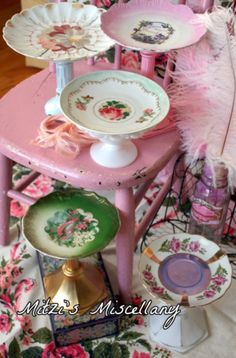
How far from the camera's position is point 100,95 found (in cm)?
90

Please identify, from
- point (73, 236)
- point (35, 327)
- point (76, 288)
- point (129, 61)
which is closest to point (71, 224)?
point (73, 236)

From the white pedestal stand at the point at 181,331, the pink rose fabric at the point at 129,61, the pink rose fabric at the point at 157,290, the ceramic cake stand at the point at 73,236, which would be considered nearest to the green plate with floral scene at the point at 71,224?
the ceramic cake stand at the point at 73,236

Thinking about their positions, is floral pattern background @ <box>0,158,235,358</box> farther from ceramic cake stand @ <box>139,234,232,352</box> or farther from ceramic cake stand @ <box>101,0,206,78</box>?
ceramic cake stand @ <box>101,0,206,78</box>

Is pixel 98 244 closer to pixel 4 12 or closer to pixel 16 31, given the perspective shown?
pixel 16 31

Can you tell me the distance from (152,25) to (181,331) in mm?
563

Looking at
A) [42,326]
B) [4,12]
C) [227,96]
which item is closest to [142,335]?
[42,326]

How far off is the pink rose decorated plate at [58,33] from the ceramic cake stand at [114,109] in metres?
0.05

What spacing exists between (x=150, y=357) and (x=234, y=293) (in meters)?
0.23

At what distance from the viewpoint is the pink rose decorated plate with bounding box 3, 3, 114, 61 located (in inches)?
35.9

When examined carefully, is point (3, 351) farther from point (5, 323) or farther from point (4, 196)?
point (4, 196)

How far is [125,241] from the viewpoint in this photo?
943mm

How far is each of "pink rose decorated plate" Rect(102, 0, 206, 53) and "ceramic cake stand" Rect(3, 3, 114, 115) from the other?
0.03 m

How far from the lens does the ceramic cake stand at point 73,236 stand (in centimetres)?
87

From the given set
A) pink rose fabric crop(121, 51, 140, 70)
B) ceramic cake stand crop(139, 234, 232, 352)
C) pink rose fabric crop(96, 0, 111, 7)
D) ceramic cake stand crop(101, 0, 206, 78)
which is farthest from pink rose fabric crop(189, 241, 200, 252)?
pink rose fabric crop(96, 0, 111, 7)
